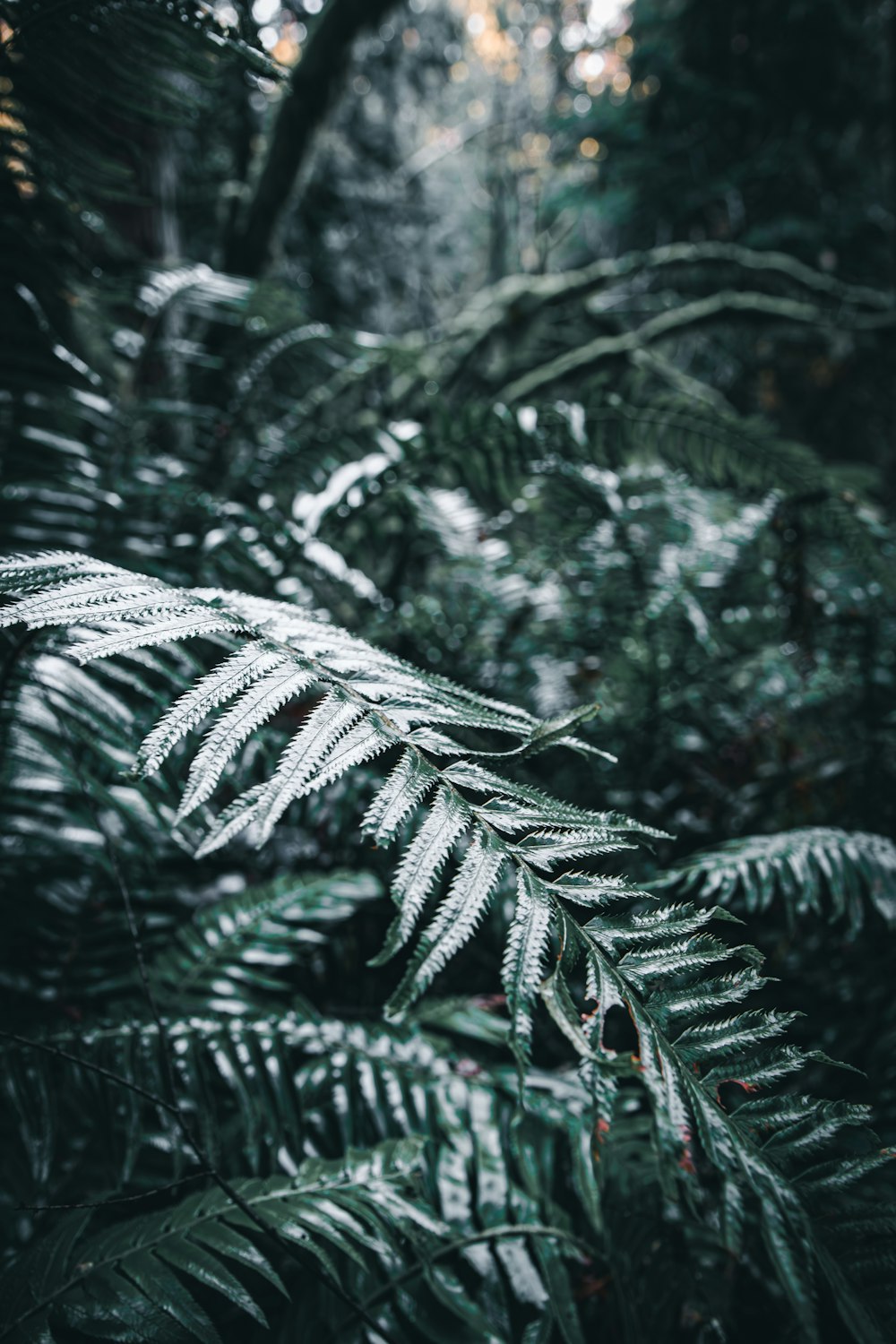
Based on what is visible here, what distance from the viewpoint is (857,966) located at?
118cm

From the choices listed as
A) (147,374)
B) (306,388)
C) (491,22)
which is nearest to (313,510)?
(306,388)

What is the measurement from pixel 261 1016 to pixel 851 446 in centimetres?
507

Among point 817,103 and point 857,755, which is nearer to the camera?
point 857,755

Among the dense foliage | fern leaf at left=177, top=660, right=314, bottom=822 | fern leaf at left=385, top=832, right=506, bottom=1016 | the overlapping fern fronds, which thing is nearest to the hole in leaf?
the dense foliage

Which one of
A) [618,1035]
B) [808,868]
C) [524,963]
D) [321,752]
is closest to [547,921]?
[524,963]

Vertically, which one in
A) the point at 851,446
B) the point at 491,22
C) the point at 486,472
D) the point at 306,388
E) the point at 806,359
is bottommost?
the point at 486,472

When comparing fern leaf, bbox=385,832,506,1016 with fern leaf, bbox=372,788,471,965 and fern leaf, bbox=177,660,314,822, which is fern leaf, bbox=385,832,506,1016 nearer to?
fern leaf, bbox=372,788,471,965

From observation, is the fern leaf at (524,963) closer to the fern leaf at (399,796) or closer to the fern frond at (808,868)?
the fern leaf at (399,796)

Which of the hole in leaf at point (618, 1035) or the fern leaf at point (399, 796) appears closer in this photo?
the fern leaf at point (399, 796)

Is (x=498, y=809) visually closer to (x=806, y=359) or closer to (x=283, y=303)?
(x=283, y=303)

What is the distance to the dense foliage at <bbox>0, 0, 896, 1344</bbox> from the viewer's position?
1.60 feet

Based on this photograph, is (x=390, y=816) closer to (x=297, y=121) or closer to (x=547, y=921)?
(x=547, y=921)

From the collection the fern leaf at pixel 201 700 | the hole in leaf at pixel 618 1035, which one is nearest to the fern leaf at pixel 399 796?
the fern leaf at pixel 201 700

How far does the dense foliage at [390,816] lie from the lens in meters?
0.49
